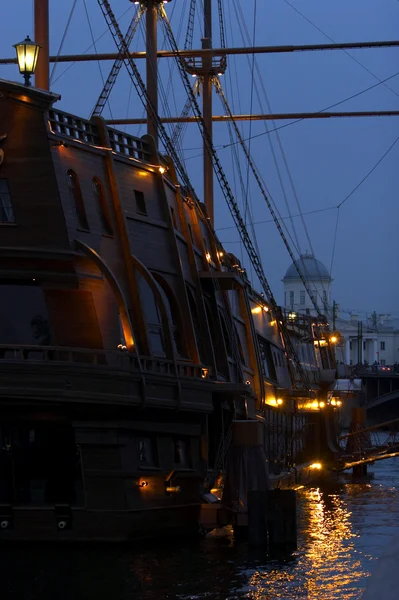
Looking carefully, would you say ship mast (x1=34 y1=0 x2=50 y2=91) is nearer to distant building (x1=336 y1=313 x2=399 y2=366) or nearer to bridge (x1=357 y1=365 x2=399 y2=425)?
bridge (x1=357 y1=365 x2=399 y2=425)

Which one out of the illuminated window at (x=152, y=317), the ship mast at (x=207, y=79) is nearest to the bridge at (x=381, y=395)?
the ship mast at (x=207, y=79)

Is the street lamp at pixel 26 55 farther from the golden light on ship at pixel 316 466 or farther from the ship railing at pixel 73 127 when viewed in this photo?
the golden light on ship at pixel 316 466

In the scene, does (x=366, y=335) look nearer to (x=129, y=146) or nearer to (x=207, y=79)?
(x=207, y=79)

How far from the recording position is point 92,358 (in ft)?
75.2

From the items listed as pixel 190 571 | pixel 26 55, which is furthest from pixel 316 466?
pixel 26 55

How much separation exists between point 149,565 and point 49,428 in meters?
3.40

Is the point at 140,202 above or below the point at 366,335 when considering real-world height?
below

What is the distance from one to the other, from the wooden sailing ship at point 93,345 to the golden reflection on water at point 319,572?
8.74 ft

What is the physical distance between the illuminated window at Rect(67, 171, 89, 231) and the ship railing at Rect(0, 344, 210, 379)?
2.55 m

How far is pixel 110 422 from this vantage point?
2180 centimetres

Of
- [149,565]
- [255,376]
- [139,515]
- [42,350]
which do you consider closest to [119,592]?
[149,565]

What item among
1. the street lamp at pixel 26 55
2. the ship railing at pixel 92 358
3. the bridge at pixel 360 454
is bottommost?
the bridge at pixel 360 454

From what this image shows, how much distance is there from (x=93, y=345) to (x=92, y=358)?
0.28 m

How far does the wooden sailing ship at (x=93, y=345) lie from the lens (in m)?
21.5
